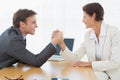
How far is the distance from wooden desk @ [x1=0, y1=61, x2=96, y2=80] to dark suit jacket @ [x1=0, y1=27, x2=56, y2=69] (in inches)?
2.7

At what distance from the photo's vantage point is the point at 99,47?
2607 millimetres

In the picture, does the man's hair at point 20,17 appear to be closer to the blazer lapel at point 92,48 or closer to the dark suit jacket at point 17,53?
the dark suit jacket at point 17,53

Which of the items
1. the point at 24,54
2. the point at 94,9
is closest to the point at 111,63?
the point at 94,9

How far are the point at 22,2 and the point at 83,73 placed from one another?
2246 mm

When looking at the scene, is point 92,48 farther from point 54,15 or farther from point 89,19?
point 54,15

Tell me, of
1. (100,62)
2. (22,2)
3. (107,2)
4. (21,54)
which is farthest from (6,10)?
(100,62)

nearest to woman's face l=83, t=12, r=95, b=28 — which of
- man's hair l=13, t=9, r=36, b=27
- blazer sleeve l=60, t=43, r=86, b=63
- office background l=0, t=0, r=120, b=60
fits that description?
blazer sleeve l=60, t=43, r=86, b=63

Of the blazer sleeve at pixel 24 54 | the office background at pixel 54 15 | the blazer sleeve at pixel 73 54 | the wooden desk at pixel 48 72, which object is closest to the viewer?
the wooden desk at pixel 48 72

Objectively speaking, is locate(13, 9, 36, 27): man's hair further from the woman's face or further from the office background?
A: the office background

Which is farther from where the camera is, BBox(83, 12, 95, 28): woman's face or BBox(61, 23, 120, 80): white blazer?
BBox(83, 12, 95, 28): woman's face

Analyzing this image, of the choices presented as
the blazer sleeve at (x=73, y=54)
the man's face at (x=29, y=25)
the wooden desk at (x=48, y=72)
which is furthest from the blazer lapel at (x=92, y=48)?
the man's face at (x=29, y=25)

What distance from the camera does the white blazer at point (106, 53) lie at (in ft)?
8.07

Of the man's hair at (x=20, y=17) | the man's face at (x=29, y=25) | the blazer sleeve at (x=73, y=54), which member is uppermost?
the man's hair at (x=20, y=17)

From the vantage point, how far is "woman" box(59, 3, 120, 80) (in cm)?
246
